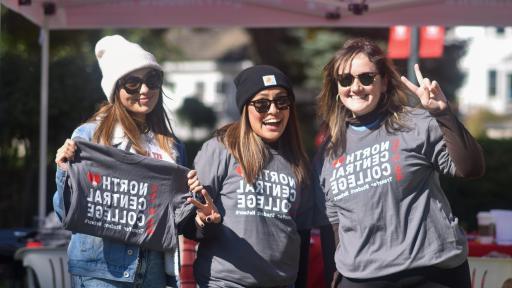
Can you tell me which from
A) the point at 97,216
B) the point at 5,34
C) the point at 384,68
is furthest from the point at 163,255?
the point at 5,34

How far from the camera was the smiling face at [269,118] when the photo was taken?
362 centimetres

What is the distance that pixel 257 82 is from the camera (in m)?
3.63

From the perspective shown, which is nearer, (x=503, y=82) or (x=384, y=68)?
(x=384, y=68)

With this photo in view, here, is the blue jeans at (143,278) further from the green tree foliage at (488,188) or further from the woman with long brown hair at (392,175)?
the green tree foliage at (488,188)

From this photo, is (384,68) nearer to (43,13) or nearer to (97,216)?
(97,216)

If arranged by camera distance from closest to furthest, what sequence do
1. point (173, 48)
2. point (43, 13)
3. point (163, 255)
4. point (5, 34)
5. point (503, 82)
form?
1. point (163, 255)
2. point (43, 13)
3. point (5, 34)
4. point (173, 48)
5. point (503, 82)

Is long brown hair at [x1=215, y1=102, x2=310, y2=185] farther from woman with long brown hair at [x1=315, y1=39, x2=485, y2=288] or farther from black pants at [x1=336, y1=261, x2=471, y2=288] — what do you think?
black pants at [x1=336, y1=261, x2=471, y2=288]

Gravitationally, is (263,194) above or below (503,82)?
below

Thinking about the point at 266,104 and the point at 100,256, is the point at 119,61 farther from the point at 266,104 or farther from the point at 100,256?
the point at 100,256

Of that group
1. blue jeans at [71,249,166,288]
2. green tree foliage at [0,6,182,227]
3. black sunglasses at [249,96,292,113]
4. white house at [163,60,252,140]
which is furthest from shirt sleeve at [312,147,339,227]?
white house at [163,60,252,140]

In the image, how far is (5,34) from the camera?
710 cm

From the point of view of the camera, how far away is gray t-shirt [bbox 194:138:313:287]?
3504 millimetres

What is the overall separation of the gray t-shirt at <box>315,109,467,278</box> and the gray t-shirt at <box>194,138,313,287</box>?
0.85 feet

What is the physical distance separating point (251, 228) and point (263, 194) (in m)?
0.16
